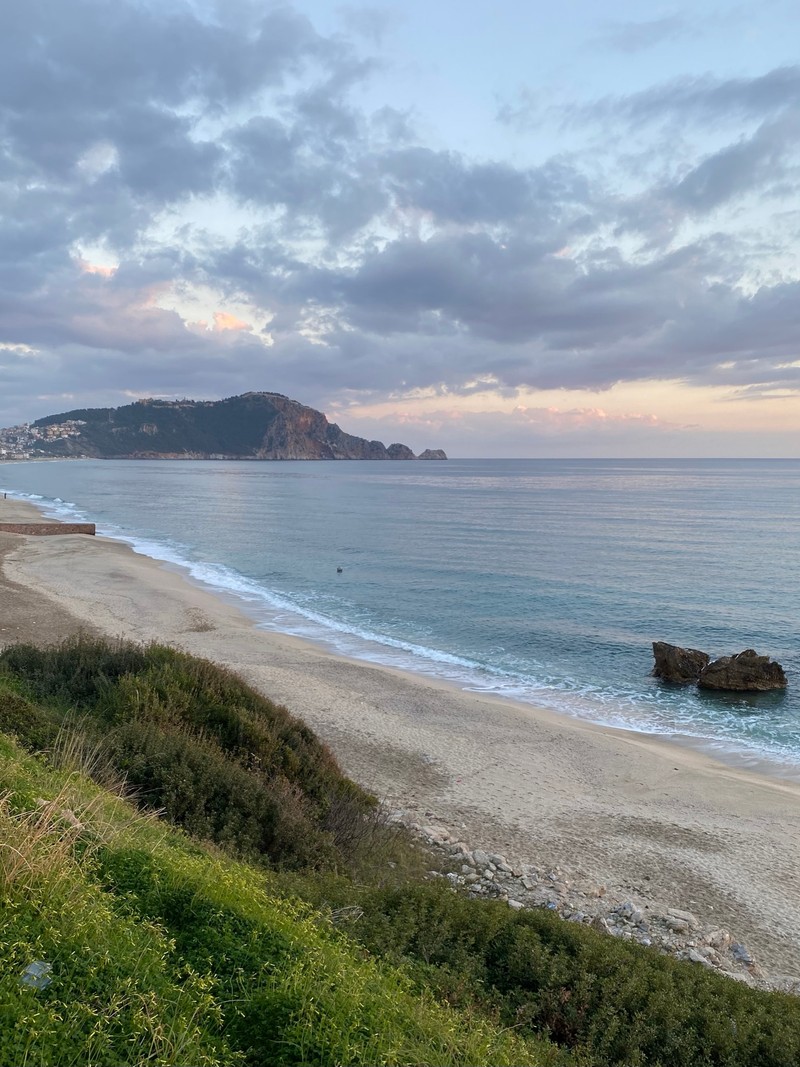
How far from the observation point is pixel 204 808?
781 centimetres

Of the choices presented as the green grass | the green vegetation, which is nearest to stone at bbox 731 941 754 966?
the green vegetation

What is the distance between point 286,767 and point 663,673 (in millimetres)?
16864

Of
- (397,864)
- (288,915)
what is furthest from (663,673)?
(288,915)

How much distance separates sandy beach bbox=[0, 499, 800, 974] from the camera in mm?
9773

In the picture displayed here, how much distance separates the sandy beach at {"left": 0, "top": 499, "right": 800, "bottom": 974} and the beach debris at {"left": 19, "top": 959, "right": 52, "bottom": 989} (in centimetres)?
771

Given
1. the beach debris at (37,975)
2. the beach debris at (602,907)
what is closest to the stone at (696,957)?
the beach debris at (602,907)

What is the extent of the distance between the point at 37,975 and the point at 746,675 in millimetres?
22643

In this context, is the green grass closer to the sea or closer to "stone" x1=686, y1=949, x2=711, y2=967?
"stone" x1=686, y1=949, x2=711, y2=967

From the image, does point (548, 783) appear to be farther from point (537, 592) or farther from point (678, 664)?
point (537, 592)

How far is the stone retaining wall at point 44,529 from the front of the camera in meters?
49.9

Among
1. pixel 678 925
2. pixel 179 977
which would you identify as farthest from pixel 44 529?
pixel 179 977

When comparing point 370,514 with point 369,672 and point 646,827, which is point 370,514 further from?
point 646,827

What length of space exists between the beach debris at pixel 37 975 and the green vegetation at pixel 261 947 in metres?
0.02

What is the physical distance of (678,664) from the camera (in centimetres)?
2267
